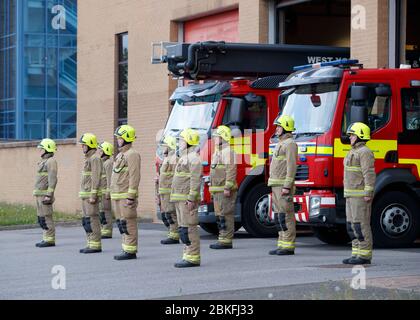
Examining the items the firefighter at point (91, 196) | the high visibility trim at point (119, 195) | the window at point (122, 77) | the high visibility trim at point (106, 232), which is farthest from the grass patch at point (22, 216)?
the high visibility trim at point (119, 195)

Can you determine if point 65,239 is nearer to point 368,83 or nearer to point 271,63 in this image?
point 271,63

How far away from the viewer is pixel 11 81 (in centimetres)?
5609

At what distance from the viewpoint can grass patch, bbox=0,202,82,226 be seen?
26469 mm

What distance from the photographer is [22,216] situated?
2820cm

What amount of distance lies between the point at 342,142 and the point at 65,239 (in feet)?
23.1

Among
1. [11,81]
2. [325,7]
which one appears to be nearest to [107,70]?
[325,7]

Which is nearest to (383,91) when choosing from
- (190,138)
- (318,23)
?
(190,138)

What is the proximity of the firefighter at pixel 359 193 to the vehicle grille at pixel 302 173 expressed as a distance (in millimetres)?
1982

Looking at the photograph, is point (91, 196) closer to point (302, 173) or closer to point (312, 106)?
point (302, 173)

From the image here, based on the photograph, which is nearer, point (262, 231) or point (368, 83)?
point (368, 83)

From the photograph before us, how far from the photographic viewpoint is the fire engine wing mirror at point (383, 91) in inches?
676

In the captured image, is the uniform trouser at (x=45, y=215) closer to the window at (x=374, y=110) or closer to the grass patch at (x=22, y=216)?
the window at (x=374, y=110)
